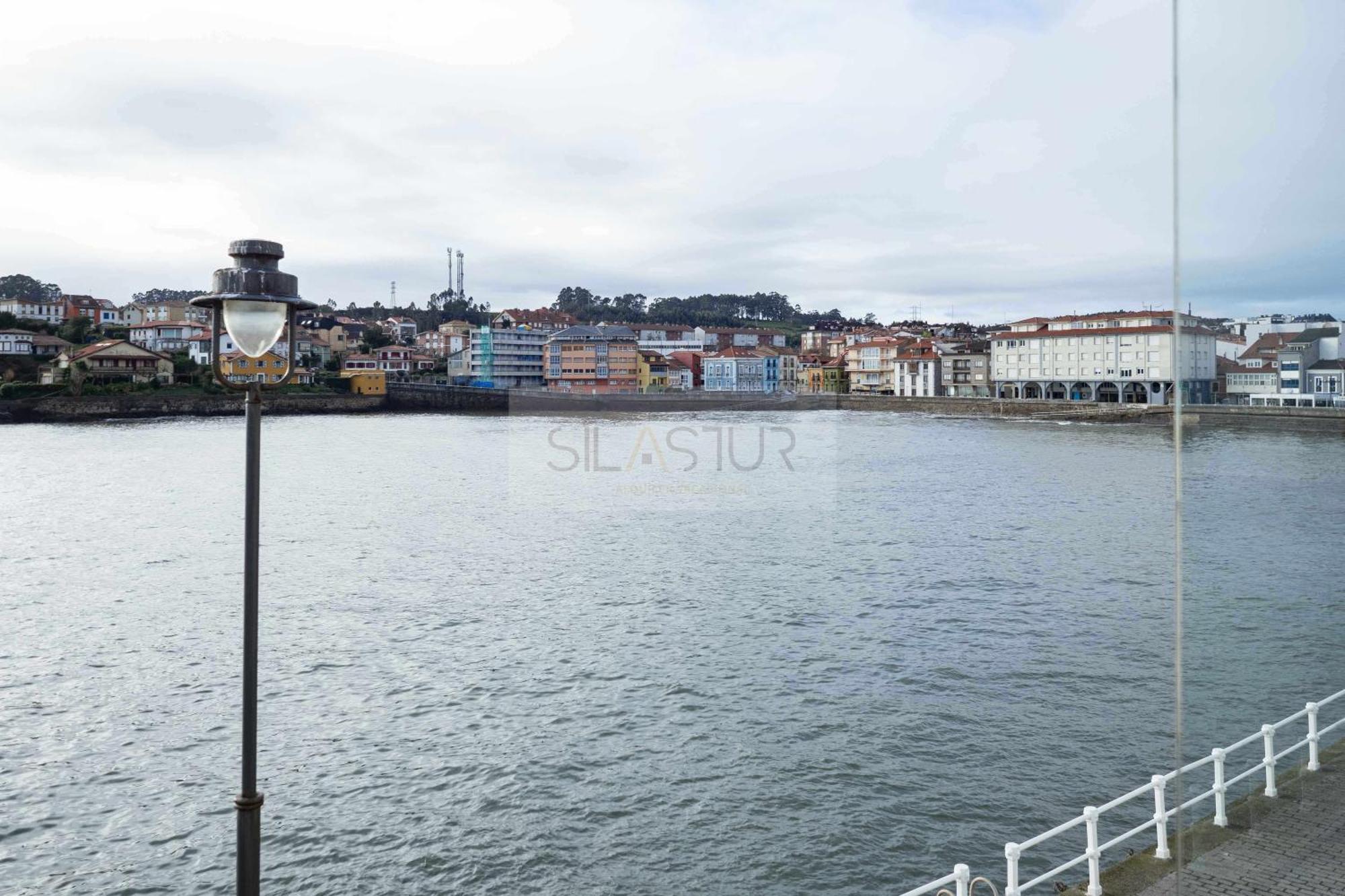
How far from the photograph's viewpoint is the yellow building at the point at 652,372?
7925 cm

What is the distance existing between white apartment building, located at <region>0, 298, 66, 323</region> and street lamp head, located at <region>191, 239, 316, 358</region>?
7982 centimetres

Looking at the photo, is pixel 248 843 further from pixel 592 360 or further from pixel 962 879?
pixel 592 360

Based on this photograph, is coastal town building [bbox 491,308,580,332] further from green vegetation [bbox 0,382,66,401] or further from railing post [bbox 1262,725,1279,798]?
railing post [bbox 1262,725,1279,798]

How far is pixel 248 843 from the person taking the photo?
2.77 meters

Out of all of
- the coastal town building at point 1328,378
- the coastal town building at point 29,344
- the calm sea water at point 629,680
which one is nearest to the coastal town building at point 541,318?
the coastal town building at point 29,344

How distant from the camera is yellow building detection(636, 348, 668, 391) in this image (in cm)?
7925

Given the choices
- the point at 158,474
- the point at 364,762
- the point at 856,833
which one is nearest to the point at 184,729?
the point at 364,762

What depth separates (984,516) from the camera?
20.7 metres

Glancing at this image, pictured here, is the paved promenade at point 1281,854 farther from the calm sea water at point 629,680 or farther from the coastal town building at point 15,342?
the coastal town building at point 15,342

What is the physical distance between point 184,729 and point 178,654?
2619 millimetres

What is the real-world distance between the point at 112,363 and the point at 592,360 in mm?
33692

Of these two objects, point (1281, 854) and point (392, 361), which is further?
point (392, 361)

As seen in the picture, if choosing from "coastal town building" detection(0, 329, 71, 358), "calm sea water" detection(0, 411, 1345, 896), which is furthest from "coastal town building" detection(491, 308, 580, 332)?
"calm sea water" detection(0, 411, 1345, 896)

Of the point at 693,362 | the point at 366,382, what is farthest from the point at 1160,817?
the point at 693,362
